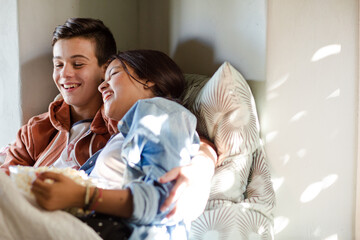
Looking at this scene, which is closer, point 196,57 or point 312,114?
point 312,114

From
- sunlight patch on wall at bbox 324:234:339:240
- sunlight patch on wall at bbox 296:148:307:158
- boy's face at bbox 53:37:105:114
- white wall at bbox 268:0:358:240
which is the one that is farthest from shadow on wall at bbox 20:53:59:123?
sunlight patch on wall at bbox 324:234:339:240

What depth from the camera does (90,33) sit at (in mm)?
2088

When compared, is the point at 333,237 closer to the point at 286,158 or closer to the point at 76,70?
the point at 286,158

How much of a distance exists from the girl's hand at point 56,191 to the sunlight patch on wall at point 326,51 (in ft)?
3.49

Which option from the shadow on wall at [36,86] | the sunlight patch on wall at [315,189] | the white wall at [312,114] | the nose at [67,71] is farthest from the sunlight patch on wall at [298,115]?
the shadow on wall at [36,86]

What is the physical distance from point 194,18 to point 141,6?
55cm

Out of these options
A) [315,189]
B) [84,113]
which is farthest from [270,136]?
[84,113]

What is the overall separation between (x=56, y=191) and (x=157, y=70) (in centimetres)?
71

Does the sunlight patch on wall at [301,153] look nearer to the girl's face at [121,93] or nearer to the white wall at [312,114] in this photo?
the white wall at [312,114]

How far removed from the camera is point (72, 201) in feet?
3.85

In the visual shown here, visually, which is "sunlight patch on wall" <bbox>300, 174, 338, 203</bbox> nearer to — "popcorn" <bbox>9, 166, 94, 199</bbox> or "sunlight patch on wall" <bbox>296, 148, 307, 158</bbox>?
"sunlight patch on wall" <bbox>296, 148, 307, 158</bbox>

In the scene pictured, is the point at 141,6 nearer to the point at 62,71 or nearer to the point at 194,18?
the point at 194,18

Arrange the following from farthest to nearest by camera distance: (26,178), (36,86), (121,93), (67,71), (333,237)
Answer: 1. (36,86)
2. (67,71)
3. (333,237)
4. (121,93)
5. (26,178)

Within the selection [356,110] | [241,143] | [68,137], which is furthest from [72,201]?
[356,110]
